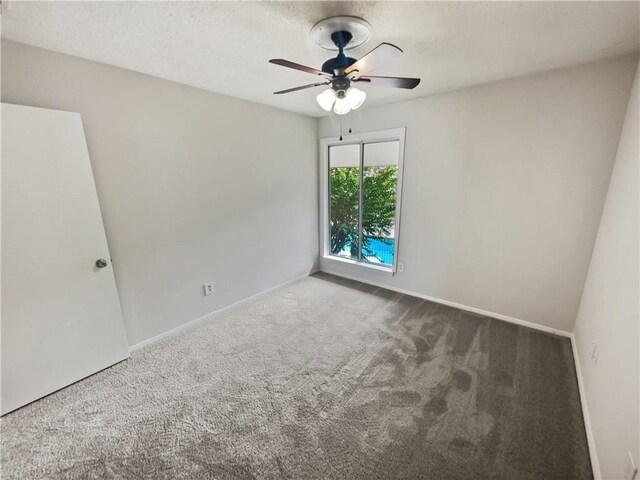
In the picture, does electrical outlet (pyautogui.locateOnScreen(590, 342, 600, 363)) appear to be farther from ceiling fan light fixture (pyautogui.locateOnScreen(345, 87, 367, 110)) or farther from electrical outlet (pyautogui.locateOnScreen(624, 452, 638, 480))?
ceiling fan light fixture (pyautogui.locateOnScreen(345, 87, 367, 110))

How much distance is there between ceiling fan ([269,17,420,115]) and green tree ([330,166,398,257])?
5.79ft

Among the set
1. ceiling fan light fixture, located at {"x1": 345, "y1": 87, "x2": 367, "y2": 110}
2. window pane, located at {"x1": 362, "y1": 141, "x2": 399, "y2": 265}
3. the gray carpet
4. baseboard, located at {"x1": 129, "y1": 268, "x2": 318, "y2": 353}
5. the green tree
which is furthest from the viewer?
the green tree

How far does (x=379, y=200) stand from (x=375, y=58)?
2307 millimetres

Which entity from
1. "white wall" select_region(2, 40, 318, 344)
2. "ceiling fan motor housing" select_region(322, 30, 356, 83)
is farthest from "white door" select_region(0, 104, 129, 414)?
"ceiling fan motor housing" select_region(322, 30, 356, 83)

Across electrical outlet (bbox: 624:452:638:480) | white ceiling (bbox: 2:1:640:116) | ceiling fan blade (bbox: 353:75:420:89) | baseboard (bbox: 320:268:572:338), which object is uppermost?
white ceiling (bbox: 2:1:640:116)

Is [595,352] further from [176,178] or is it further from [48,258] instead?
[48,258]

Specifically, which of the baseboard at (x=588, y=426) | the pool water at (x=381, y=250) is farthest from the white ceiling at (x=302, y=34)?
the baseboard at (x=588, y=426)

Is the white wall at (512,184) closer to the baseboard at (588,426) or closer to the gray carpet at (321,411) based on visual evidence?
the gray carpet at (321,411)

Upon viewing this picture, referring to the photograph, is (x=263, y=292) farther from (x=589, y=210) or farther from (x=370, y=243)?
(x=589, y=210)

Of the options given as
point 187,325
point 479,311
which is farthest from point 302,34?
point 479,311

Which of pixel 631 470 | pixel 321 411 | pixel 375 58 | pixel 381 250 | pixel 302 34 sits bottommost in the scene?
pixel 321 411

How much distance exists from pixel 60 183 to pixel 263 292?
2.22 meters

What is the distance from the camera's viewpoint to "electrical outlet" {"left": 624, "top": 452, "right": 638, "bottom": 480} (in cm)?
102

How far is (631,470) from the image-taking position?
1.04 meters
